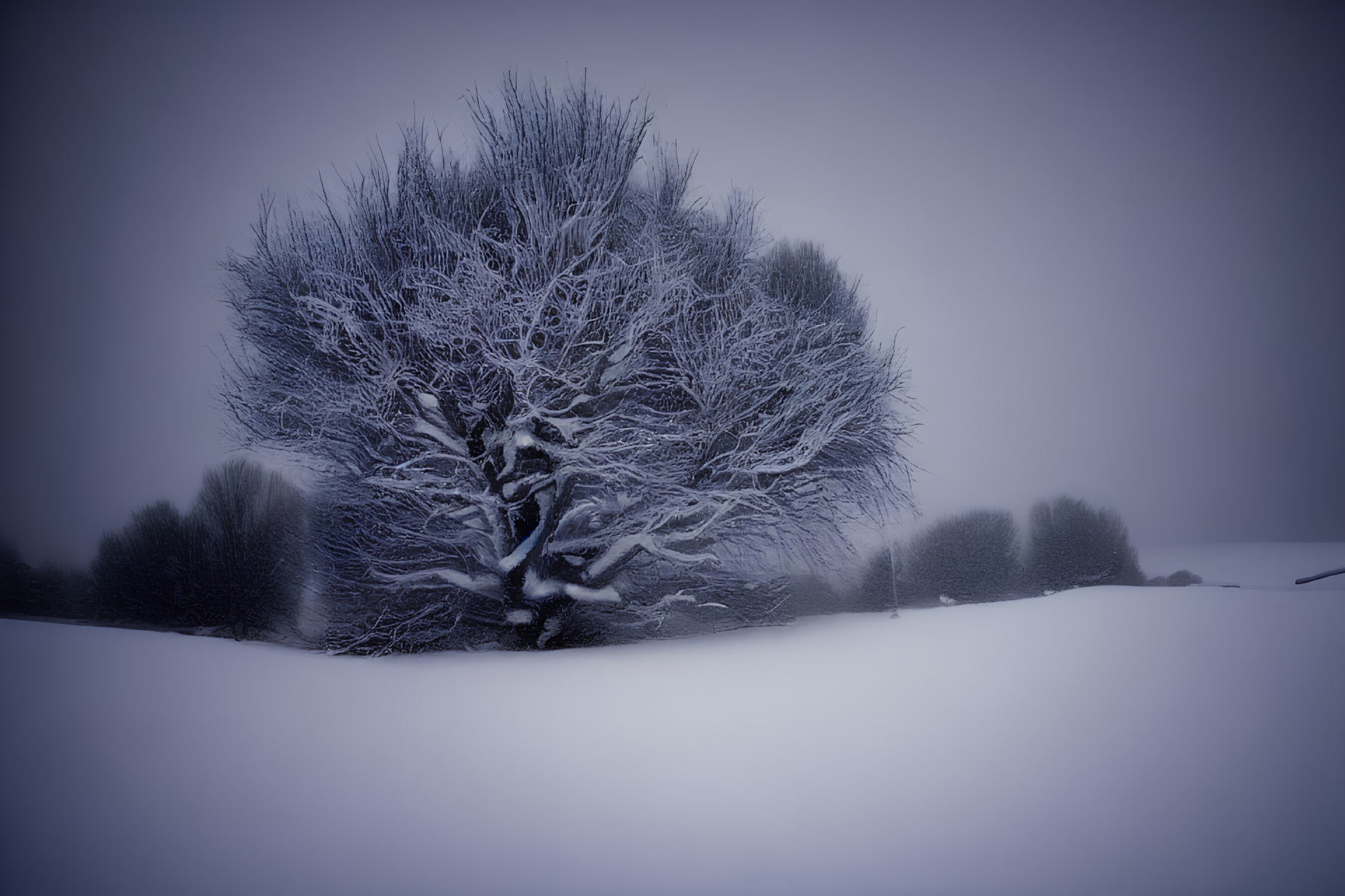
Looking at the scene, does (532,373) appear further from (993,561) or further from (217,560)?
(993,561)

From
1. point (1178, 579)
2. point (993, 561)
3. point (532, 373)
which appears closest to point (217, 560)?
point (532, 373)

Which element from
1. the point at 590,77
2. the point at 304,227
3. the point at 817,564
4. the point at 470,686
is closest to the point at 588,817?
the point at 470,686

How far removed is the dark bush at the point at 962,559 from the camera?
189 inches

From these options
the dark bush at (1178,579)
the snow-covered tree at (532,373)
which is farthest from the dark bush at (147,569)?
the dark bush at (1178,579)

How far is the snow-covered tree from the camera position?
3.77m

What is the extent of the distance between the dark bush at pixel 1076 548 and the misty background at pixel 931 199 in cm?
17

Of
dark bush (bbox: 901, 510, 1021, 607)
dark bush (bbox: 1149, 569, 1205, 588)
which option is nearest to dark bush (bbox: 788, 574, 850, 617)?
dark bush (bbox: 901, 510, 1021, 607)

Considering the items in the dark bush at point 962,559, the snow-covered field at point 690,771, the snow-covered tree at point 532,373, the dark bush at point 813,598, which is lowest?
the snow-covered field at point 690,771

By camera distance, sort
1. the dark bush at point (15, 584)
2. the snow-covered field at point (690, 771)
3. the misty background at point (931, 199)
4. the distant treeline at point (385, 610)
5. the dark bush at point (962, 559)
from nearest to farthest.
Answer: the snow-covered field at point (690, 771), the dark bush at point (15, 584), the misty background at point (931, 199), the distant treeline at point (385, 610), the dark bush at point (962, 559)

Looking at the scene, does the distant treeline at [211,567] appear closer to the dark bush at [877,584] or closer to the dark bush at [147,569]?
the dark bush at [147,569]

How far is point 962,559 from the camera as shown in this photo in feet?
15.9

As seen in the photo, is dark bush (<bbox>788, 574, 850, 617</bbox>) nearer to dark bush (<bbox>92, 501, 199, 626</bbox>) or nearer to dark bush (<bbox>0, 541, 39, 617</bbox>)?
dark bush (<bbox>92, 501, 199, 626</bbox>)

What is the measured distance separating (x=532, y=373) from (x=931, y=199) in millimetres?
3459

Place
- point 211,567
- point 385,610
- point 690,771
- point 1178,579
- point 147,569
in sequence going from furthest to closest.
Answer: point 1178,579, point 211,567, point 147,569, point 385,610, point 690,771
